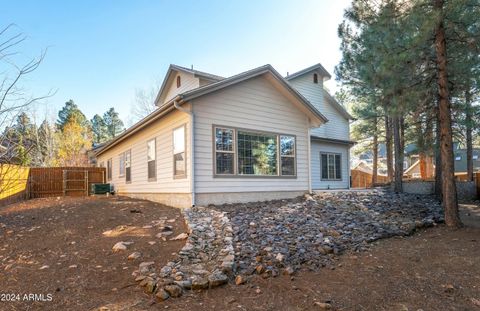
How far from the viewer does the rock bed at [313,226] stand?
5286 mm

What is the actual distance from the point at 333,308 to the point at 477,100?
9945 millimetres

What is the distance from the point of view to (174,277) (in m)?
4.40

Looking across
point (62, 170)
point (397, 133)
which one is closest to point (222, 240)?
point (397, 133)

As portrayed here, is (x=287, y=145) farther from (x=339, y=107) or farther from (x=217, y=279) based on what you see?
(x=339, y=107)

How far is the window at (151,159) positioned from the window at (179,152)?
6.04 feet

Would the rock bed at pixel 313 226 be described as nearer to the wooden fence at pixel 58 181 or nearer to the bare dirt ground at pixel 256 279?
the bare dirt ground at pixel 256 279

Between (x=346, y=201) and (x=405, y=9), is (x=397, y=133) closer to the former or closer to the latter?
(x=346, y=201)

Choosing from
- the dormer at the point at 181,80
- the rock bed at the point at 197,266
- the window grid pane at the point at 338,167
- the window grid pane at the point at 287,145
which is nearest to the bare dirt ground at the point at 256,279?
the rock bed at the point at 197,266

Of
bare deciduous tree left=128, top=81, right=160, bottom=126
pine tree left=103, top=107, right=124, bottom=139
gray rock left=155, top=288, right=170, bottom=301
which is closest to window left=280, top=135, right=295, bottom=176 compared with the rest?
gray rock left=155, top=288, right=170, bottom=301

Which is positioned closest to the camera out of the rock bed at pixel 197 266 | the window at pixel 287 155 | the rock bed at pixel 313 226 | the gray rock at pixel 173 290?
the gray rock at pixel 173 290

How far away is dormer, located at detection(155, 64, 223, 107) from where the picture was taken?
12211 mm

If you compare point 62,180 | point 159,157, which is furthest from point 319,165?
point 62,180

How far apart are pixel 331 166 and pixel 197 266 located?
503 inches

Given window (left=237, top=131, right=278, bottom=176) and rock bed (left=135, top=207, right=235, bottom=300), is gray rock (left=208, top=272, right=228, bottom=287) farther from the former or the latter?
window (left=237, top=131, right=278, bottom=176)
